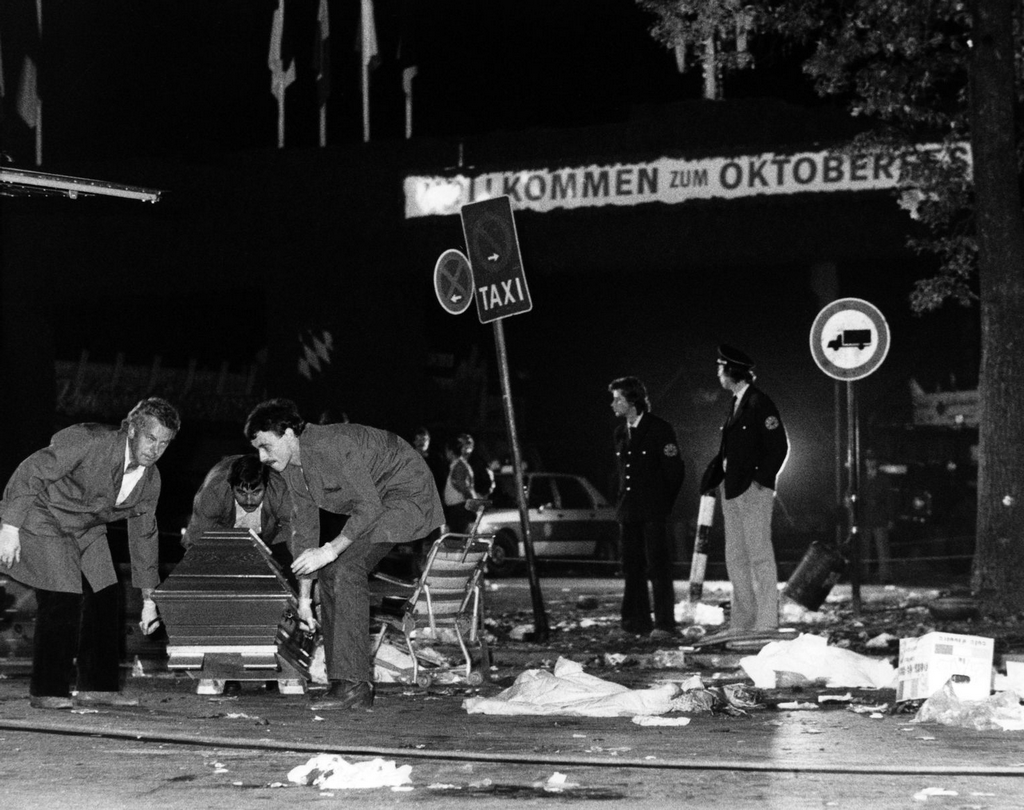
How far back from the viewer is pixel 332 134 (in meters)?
37.2

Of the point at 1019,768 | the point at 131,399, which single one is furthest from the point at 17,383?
the point at 1019,768

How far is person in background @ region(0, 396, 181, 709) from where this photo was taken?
8.40 meters

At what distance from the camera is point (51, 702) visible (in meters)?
8.42

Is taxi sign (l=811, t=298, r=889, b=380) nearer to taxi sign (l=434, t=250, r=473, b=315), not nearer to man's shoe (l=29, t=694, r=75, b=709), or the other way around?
taxi sign (l=434, t=250, r=473, b=315)

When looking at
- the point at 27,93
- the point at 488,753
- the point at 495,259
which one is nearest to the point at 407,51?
the point at 27,93

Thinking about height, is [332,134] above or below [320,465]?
above

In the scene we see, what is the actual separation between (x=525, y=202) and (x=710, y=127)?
2704 mm

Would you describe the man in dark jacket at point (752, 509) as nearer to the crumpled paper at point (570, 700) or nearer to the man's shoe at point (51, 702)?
the crumpled paper at point (570, 700)

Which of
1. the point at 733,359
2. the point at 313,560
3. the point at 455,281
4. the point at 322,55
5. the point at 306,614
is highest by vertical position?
the point at 322,55

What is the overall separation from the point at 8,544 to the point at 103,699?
3.35ft

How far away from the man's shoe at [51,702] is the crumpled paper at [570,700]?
1.95 meters

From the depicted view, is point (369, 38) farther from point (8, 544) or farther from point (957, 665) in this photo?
point (957, 665)

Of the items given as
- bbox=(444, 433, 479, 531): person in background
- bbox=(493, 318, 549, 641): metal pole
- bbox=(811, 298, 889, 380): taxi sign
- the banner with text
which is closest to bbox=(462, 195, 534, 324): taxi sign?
bbox=(493, 318, 549, 641): metal pole

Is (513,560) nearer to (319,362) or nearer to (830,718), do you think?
(319,362)
